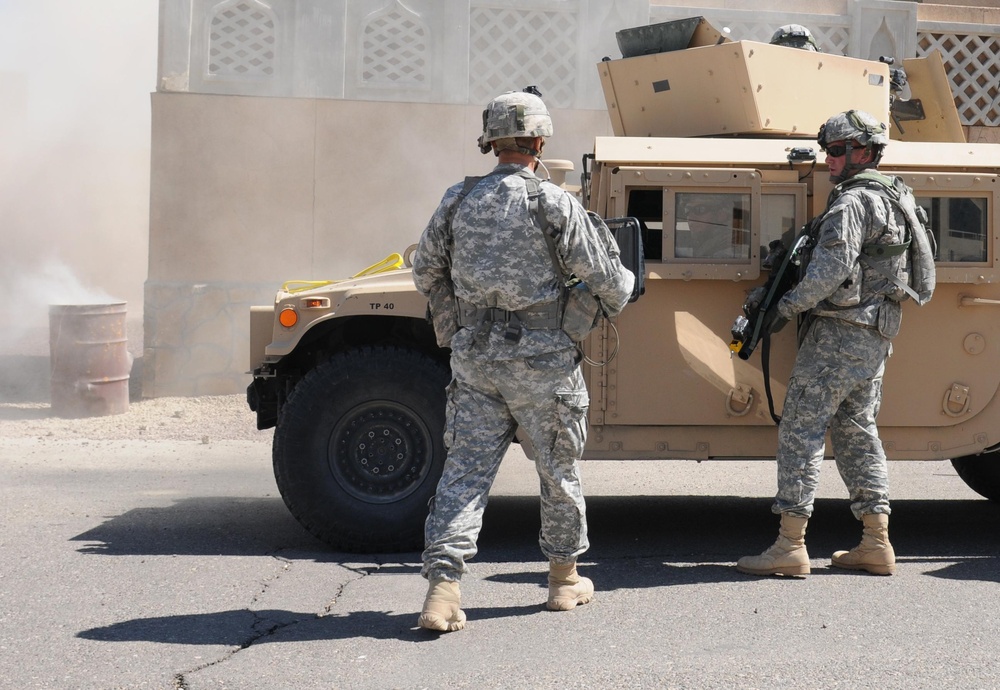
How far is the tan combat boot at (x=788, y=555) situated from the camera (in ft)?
16.5

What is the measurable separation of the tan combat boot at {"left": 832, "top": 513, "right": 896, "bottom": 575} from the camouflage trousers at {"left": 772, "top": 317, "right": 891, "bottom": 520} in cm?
5

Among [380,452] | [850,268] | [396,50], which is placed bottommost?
[380,452]

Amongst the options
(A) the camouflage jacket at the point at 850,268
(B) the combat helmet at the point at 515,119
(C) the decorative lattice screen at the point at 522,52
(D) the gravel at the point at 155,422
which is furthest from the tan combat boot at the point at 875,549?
(C) the decorative lattice screen at the point at 522,52

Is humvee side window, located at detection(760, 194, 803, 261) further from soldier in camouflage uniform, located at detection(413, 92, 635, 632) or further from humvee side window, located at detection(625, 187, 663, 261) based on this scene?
soldier in camouflage uniform, located at detection(413, 92, 635, 632)

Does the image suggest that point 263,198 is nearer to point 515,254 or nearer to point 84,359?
point 84,359

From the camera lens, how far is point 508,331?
4.20m

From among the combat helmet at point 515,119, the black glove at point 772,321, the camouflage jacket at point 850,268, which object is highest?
the combat helmet at point 515,119

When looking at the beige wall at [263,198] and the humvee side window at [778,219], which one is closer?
the humvee side window at [778,219]

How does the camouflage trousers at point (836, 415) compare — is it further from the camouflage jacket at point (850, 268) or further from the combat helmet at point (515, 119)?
the combat helmet at point (515, 119)

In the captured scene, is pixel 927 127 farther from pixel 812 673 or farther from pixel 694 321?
pixel 812 673

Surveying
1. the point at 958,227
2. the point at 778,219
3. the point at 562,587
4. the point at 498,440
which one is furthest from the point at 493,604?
the point at 958,227

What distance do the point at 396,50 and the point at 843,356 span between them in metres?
6.78

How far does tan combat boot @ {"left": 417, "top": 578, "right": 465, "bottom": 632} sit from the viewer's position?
13.5 ft

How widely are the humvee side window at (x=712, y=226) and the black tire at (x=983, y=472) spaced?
→ 222 cm
